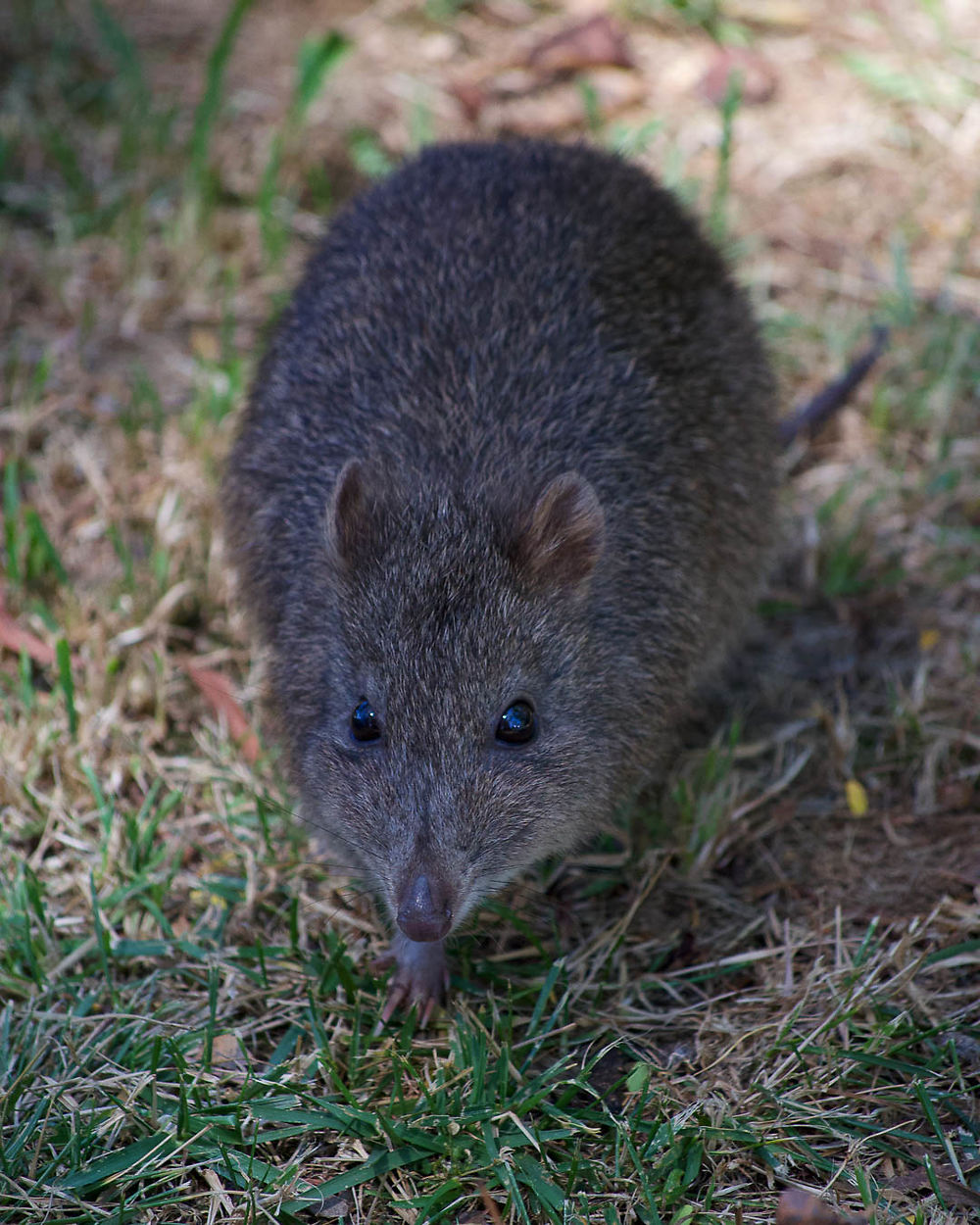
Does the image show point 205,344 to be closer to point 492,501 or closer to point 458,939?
point 492,501

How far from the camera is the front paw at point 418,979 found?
393 centimetres

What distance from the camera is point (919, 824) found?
452 cm

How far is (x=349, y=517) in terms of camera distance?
3904mm

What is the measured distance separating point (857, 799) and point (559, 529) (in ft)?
5.23

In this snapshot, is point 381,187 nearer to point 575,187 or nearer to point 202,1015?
point 575,187

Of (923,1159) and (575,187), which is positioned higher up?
(575,187)

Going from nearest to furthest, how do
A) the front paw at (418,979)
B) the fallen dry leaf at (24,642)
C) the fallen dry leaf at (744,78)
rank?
the front paw at (418,979)
the fallen dry leaf at (24,642)
the fallen dry leaf at (744,78)

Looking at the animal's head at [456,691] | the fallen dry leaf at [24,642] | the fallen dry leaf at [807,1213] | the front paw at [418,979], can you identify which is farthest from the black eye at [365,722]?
the fallen dry leaf at [24,642]

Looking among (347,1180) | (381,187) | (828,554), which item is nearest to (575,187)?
(381,187)

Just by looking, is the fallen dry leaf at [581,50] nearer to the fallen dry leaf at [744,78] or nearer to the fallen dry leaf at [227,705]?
the fallen dry leaf at [744,78]

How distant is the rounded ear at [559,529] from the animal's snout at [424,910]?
3.12ft

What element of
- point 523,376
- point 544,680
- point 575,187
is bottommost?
point 544,680

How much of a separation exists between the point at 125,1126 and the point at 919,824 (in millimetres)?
2695

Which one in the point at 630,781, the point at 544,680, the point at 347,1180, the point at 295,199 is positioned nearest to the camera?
the point at 347,1180
